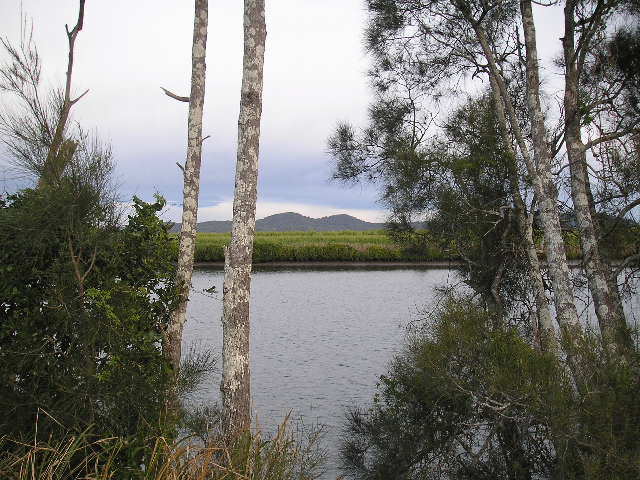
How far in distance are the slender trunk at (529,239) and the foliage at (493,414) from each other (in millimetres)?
1212

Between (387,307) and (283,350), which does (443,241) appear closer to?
(283,350)

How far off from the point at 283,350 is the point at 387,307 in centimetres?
807

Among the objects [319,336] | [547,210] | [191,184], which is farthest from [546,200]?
[319,336]

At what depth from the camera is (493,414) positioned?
25.1ft

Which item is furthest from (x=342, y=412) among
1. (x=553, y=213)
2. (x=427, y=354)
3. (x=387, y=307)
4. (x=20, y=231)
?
(x=387, y=307)

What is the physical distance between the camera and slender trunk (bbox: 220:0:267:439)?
579 centimetres

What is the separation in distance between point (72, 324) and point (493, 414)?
15.4ft

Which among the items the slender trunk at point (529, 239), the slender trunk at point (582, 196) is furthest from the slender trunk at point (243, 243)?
the slender trunk at point (529, 239)

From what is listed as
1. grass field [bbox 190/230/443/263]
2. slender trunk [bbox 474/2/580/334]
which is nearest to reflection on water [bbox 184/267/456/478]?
slender trunk [bbox 474/2/580/334]

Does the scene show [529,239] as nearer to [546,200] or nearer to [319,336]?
[546,200]

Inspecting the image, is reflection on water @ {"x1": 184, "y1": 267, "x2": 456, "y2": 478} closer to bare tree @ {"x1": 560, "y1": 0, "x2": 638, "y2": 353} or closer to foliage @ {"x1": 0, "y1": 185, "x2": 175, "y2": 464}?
foliage @ {"x1": 0, "y1": 185, "x2": 175, "y2": 464}

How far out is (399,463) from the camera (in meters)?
7.98

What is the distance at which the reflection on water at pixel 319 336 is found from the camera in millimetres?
11867

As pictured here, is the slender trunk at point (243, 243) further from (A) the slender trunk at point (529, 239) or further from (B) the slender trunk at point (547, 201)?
(A) the slender trunk at point (529, 239)
